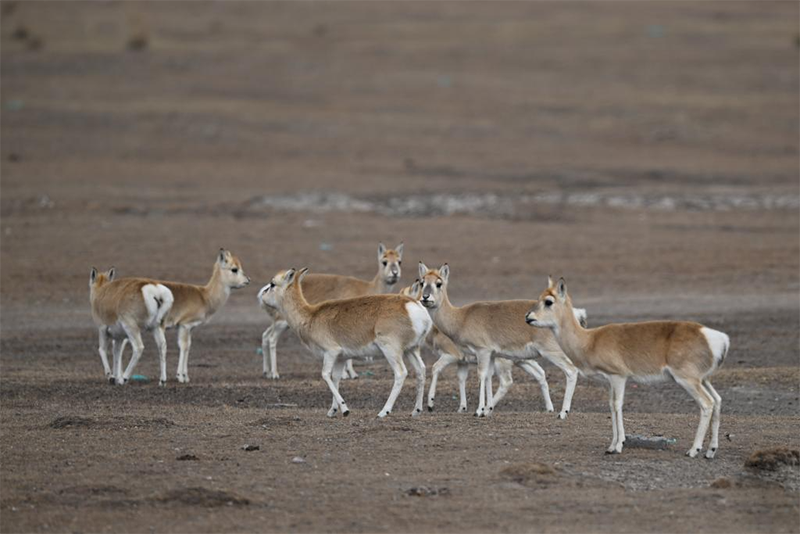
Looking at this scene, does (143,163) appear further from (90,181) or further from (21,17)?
(21,17)

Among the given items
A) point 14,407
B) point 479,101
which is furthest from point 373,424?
point 479,101

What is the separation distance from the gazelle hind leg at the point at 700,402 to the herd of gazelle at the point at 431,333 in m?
0.01

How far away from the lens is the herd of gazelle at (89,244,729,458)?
13.3m

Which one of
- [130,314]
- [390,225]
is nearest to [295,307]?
[130,314]

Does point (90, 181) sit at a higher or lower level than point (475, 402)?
higher

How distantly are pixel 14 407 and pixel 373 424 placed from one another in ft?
16.0

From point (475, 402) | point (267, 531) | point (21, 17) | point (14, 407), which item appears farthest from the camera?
point (21, 17)

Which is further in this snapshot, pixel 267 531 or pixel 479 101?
pixel 479 101

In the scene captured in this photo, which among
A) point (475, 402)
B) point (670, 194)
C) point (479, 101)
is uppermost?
point (479, 101)

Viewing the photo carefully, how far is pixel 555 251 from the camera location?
1117 inches

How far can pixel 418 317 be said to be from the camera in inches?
599

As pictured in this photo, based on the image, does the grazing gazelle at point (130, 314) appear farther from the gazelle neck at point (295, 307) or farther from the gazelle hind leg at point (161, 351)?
the gazelle neck at point (295, 307)

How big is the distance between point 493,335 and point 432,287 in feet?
3.39

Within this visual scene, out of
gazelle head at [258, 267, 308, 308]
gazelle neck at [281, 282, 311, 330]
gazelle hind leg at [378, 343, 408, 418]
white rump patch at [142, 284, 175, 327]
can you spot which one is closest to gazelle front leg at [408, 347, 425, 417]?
gazelle hind leg at [378, 343, 408, 418]
